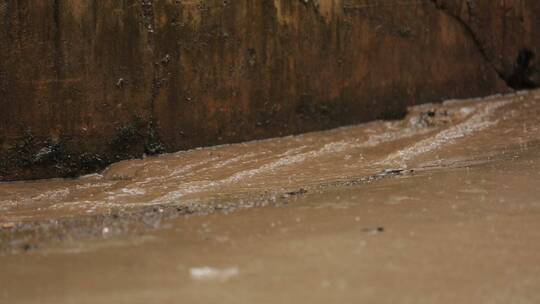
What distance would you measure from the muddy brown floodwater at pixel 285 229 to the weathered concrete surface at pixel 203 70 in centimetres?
22

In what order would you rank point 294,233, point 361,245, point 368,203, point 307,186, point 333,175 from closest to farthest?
point 361,245
point 294,233
point 368,203
point 307,186
point 333,175

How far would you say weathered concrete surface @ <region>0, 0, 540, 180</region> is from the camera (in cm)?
396

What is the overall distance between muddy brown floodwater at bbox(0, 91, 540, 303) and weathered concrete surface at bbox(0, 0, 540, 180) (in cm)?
22

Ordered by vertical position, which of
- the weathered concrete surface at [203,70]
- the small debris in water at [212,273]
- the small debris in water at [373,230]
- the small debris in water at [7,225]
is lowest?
the small debris in water at [373,230]

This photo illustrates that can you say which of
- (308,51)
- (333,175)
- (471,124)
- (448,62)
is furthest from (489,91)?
(333,175)

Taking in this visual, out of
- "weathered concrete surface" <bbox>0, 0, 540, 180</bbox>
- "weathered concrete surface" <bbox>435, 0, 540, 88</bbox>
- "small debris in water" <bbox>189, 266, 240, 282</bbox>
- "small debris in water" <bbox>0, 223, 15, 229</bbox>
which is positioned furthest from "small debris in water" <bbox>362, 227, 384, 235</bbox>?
"weathered concrete surface" <bbox>435, 0, 540, 88</bbox>

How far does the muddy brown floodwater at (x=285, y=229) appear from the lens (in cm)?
193

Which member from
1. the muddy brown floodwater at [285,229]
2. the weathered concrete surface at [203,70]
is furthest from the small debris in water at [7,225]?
the weathered concrete surface at [203,70]

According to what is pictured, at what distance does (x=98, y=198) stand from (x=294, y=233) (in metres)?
1.45

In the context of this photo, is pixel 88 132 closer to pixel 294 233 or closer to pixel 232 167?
pixel 232 167

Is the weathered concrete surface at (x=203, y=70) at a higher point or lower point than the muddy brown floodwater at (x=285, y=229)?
higher

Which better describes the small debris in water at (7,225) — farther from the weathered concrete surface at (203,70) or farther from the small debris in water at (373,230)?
the small debris in water at (373,230)

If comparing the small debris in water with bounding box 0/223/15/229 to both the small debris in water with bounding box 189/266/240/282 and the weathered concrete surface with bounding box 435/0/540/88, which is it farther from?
the weathered concrete surface with bounding box 435/0/540/88

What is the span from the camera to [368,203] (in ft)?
9.39
